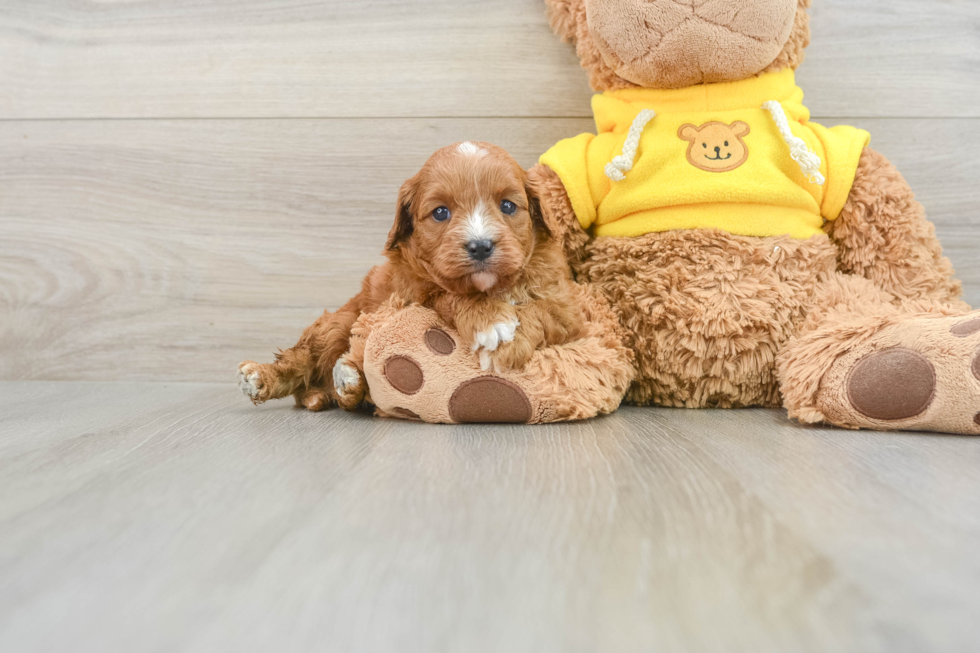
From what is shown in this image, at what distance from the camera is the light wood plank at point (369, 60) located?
165cm

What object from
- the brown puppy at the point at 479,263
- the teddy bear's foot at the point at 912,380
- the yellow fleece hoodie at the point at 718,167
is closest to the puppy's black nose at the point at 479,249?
the brown puppy at the point at 479,263

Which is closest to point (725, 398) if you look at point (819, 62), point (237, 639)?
point (819, 62)

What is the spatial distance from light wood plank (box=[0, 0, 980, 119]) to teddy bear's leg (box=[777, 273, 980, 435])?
2.36 ft

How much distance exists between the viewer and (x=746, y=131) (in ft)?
4.44

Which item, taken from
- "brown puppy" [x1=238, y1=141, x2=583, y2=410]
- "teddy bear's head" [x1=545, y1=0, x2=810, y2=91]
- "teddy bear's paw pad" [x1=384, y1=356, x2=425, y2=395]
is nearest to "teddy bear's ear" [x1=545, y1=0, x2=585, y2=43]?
"teddy bear's head" [x1=545, y1=0, x2=810, y2=91]

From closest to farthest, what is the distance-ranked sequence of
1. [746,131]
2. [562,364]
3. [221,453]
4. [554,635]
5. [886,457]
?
[554,635] → [886,457] → [221,453] → [562,364] → [746,131]

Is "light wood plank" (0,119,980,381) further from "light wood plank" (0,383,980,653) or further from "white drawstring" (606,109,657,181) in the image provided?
"light wood plank" (0,383,980,653)

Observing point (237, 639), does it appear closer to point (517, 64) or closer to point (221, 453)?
point (221, 453)

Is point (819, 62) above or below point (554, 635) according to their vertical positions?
above

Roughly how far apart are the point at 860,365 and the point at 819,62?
3.00 ft

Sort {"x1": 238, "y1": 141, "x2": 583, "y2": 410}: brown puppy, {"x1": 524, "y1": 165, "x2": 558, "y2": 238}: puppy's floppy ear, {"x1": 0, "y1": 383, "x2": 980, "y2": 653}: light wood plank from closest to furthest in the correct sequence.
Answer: {"x1": 0, "y1": 383, "x2": 980, "y2": 653}: light wood plank → {"x1": 238, "y1": 141, "x2": 583, "y2": 410}: brown puppy → {"x1": 524, "y1": 165, "x2": 558, "y2": 238}: puppy's floppy ear

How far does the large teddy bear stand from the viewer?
129 centimetres

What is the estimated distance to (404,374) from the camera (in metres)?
1.23

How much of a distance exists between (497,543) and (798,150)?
1008mm
